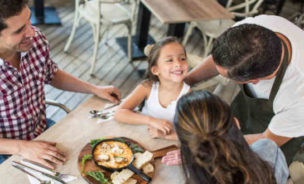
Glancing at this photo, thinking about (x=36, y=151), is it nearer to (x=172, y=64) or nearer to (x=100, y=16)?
(x=172, y=64)

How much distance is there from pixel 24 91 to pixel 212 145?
97 cm

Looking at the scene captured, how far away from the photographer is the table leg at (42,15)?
399 cm

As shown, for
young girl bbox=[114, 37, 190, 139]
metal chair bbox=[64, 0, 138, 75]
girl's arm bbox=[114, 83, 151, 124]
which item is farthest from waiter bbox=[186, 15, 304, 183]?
metal chair bbox=[64, 0, 138, 75]

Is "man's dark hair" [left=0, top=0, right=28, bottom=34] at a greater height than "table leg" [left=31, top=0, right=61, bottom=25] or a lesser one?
greater

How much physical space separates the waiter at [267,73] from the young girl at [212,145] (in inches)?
13.1

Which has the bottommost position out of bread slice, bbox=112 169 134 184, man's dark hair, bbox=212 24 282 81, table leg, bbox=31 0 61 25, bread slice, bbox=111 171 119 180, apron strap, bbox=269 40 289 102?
table leg, bbox=31 0 61 25

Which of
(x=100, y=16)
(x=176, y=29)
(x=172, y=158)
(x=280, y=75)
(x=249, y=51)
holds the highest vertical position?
(x=249, y=51)

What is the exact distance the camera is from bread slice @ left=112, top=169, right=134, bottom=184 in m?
1.20

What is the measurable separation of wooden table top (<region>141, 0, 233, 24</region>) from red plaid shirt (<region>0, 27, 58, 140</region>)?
141cm

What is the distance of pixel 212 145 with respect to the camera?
37.6 inches

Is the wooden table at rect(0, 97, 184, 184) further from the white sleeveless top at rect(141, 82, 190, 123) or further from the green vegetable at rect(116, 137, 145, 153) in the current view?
the white sleeveless top at rect(141, 82, 190, 123)

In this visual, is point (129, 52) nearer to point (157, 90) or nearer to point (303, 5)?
point (157, 90)

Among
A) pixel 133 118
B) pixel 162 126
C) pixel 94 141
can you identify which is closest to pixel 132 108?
pixel 133 118

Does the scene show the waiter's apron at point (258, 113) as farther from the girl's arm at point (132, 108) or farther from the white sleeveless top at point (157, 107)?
the girl's arm at point (132, 108)
